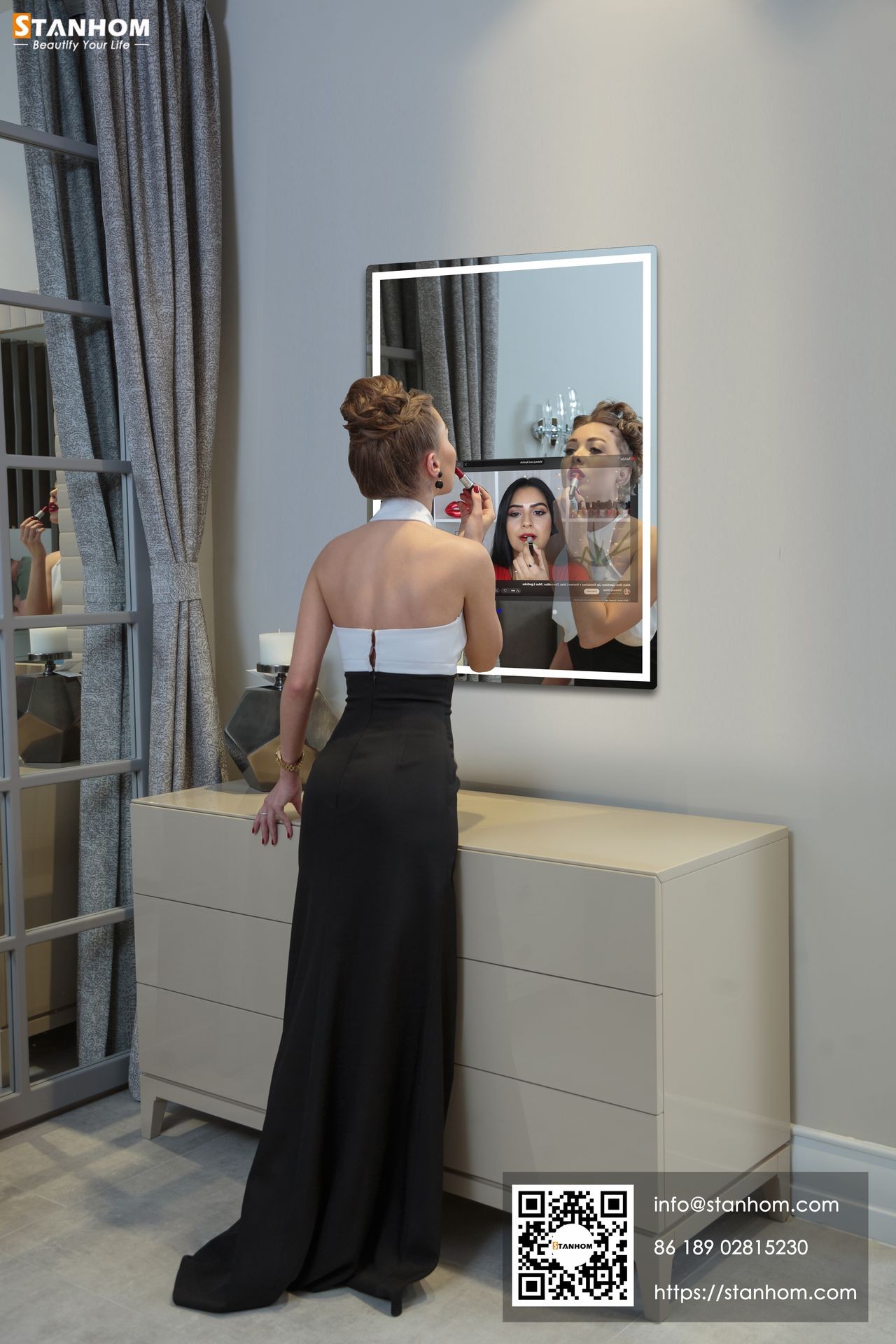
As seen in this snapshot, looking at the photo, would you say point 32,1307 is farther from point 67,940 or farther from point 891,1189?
point 891,1189

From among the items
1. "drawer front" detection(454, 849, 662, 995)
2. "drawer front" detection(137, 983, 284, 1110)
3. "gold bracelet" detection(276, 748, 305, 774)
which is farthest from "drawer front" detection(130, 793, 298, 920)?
"drawer front" detection(454, 849, 662, 995)

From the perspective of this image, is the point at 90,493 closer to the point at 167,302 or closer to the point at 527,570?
the point at 167,302

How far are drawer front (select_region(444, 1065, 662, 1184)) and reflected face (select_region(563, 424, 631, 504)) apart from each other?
4.09 feet

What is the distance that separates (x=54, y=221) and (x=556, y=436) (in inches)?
53.8

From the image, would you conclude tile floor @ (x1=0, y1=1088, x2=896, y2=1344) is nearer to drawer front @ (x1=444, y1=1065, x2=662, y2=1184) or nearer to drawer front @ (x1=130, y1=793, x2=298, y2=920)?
drawer front @ (x1=444, y1=1065, x2=662, y2=1184)

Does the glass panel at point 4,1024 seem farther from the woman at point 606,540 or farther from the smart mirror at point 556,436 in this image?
the woman at point 606,540

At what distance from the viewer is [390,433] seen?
2.32 m

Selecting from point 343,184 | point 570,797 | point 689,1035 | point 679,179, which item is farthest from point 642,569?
point 343,184

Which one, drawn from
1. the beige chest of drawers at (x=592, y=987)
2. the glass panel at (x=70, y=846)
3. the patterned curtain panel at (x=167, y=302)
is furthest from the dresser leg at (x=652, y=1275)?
the glass panel at (x=70, y=846)

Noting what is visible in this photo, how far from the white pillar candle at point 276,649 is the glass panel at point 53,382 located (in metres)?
0.64

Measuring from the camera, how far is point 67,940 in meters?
3.14

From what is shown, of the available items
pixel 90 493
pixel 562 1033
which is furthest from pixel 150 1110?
pixel 90 493

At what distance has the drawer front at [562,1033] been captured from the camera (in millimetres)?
2131

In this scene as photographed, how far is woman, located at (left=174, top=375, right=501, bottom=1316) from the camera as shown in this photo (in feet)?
7.29
